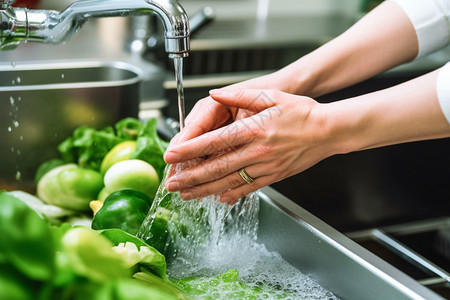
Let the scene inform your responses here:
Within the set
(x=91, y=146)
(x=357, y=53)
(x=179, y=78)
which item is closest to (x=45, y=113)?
(x=91, y=146)

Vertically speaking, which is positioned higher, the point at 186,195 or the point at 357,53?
the point at 357,53

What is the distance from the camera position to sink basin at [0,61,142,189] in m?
1.06

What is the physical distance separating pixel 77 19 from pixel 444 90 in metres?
0.54

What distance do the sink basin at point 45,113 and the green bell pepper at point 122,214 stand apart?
35cm

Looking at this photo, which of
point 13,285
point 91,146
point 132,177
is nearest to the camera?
point 13,285

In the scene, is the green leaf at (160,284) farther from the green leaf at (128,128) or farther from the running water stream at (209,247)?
the green leaf at (128,128)

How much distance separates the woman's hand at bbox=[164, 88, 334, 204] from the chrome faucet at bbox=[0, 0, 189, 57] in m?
0.10

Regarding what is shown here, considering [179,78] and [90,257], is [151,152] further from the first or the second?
[90,257]

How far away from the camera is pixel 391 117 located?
712 millimetres

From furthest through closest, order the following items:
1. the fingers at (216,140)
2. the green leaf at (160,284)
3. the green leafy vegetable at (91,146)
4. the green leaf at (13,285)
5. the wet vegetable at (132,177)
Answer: the green leafy vegetable at (91,146) → the wet vegetable at (132,177) → the fingers at (216,140) → the green leaf at (160,284) → the green leaf at (13,285)

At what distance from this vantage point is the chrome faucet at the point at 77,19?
2.58 feet

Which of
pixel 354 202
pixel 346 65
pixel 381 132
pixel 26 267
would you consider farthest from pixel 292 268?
pixel 354 202

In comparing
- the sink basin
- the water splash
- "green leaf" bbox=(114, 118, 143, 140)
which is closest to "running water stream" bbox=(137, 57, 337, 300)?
the water splash

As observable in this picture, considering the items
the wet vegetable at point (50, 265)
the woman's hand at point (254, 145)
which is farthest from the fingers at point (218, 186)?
the wet vegetable at point (50, 265)
